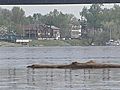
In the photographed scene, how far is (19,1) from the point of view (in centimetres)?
9825

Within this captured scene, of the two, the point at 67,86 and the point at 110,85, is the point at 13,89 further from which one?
the point at 110,85

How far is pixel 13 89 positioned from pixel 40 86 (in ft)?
7.02

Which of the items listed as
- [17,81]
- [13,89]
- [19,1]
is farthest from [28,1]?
[13,89]

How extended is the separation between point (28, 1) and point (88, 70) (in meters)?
47.9

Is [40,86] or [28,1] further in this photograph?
[28,1]

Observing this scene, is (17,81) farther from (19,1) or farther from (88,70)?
(19,1)

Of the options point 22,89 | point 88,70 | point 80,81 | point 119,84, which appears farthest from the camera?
point 88,70

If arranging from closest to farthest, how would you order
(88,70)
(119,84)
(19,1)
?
(119,84) → (88,70) → (19,1)

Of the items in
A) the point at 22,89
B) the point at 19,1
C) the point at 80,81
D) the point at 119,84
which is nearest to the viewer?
the point at 22,89

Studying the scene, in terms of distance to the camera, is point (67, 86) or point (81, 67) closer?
point (67, 86)

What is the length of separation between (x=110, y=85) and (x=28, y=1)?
208 feet

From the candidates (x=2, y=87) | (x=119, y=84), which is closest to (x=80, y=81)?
(x=119, y=84)

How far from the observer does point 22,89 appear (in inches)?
1368

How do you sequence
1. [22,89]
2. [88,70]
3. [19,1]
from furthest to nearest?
[19,1] → [88,70] → [22,89]
